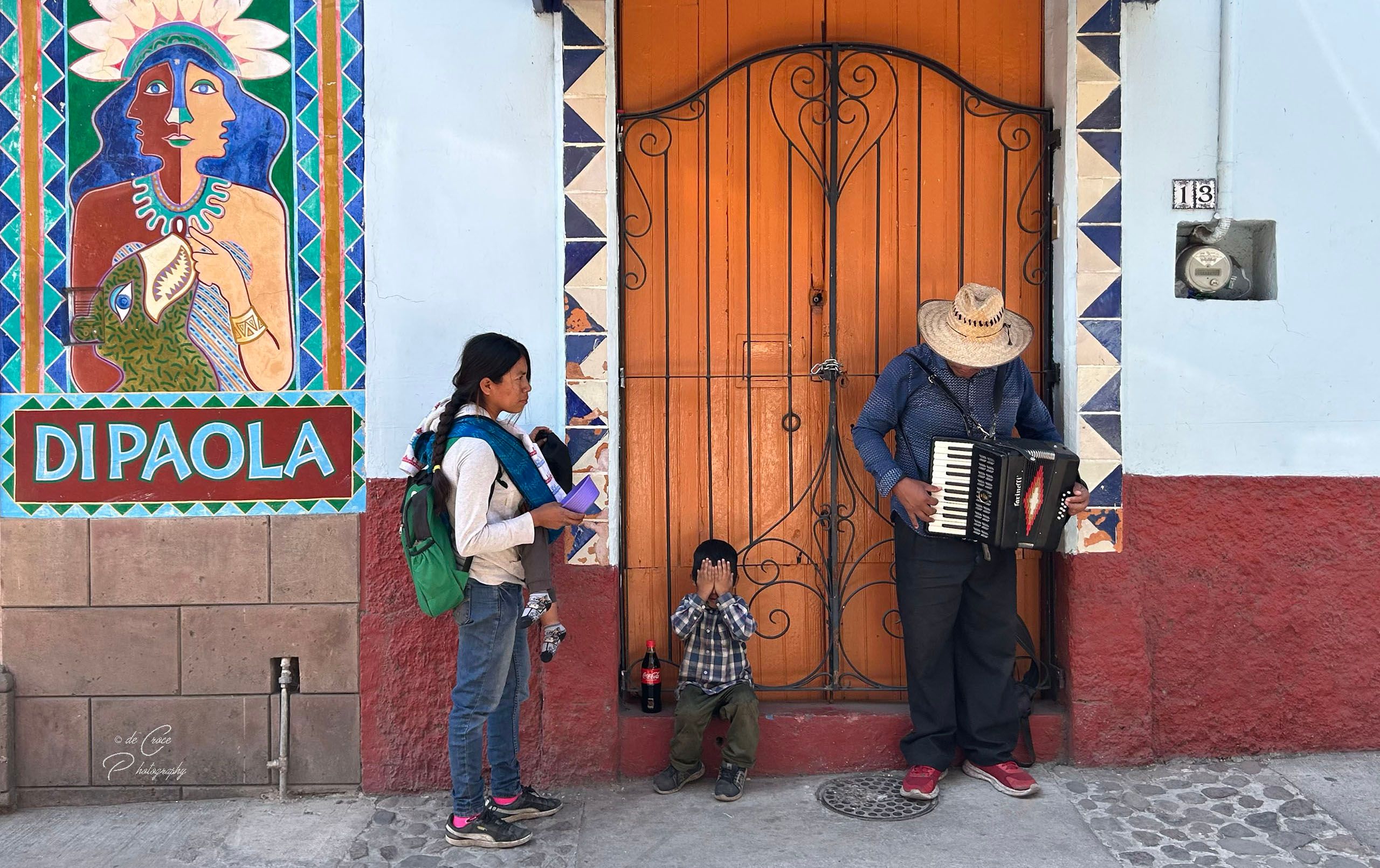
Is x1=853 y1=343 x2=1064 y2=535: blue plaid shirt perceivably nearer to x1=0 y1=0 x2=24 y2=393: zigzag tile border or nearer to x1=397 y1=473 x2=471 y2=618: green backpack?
x1=397 y1=473 x2=471 y2=618: green backpack

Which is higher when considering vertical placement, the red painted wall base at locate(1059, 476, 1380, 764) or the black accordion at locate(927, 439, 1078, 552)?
the black accordion at locate(927, 439, 1078, 552)

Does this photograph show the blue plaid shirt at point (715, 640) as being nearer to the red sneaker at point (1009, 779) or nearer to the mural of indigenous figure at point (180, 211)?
the red sneaker at point (1009, 779)

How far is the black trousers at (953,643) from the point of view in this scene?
13.3 ft

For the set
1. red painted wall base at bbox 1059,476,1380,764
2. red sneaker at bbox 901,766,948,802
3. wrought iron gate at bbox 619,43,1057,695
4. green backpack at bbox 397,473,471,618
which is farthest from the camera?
wrought iron gate at bbox 619,43,1057,695

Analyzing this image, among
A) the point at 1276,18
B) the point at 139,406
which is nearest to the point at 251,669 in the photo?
the point at 139,406

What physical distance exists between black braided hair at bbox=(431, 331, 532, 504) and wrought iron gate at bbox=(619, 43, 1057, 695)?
0.88 meters

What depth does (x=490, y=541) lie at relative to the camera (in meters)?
3.54

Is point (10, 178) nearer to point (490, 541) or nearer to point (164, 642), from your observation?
point (164, 642)

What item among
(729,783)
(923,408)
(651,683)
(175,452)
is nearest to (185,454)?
(175,452)

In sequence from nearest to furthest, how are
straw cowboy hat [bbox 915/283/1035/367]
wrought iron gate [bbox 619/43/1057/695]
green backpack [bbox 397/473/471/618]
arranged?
Result: green backpack [bbox 397/473/471/618], straw cowboy hat [bbox 915/283/1035/367], wrought iron gate [bbox 619/43/1057/695]

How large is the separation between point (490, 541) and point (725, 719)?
124 cm

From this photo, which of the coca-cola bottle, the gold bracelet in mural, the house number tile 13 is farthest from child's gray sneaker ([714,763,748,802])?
the house number tile 13

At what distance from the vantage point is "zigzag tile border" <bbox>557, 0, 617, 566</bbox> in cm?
411

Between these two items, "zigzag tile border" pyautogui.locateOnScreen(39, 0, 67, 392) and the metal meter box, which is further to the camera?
the metal meter box
